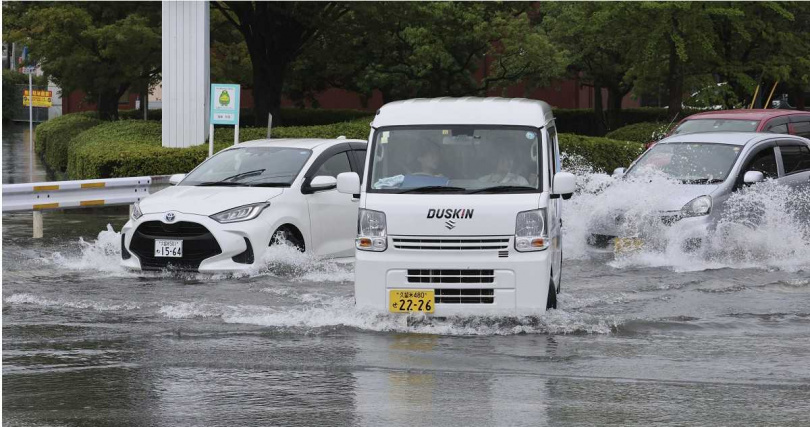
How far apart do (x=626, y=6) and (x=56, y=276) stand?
68.9 ft

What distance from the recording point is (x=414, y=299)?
986cm

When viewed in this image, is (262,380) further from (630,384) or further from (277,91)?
(277,91)

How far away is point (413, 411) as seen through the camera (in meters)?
7.05

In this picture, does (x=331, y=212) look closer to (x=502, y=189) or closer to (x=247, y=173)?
(x=247, y=173)

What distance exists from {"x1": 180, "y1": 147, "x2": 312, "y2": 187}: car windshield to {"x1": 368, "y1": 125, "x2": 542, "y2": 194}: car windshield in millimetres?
3299

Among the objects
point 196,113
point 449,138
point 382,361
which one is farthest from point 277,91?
point 382,361

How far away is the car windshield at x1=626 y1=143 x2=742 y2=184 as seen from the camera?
50.4 feet

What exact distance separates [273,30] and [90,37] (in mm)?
6074

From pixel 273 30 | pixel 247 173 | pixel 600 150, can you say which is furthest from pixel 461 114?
pixel 273 30

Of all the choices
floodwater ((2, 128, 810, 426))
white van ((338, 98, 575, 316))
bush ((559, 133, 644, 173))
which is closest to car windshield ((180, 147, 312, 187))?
floodwater ((2, 128, 810, 426))

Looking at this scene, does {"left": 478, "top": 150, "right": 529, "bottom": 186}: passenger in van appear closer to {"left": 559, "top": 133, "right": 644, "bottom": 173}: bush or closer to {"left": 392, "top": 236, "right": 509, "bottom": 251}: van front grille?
{"left": 392, "top": 236, "right": 509, "bottom": 251}: van front grille

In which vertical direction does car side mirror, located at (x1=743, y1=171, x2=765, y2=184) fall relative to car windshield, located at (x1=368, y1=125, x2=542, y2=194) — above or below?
below

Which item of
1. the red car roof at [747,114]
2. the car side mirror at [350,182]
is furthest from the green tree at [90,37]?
the car side mirror at [350,182]

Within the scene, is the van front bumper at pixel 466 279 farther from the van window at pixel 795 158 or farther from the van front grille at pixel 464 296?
the van window at pixel 795 158
